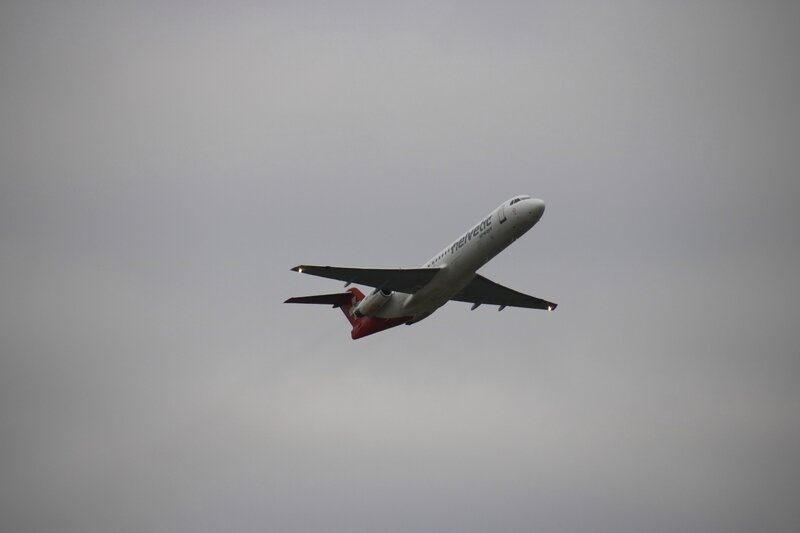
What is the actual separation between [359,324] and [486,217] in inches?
515

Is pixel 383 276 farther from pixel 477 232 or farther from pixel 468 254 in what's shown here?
pixel 477 232

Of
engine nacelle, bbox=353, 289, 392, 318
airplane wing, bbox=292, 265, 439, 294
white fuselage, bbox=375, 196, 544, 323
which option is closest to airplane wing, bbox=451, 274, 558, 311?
white fuselage, bbox=375, 196, 544, 323

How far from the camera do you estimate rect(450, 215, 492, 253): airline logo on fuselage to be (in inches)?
2495

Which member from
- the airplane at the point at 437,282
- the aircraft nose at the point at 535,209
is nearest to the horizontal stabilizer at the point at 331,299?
the airplane at the point at 437,282

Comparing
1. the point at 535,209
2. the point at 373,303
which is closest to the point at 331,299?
the point at 373,303

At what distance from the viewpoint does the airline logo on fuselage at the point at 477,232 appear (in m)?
63.4

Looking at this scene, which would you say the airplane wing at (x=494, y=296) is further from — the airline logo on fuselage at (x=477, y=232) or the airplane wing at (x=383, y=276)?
the airline logo on fuselage at (x=477, y=232)

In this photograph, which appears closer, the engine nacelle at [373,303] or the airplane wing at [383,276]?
the airplane wing at [383,276]

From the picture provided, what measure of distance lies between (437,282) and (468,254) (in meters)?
3.06

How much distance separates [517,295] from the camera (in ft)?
245

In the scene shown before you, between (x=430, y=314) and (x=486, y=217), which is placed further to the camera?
(x=430, y=314)

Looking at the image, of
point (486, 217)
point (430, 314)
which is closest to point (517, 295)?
point (430, 314)

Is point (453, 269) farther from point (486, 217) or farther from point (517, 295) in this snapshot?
point (517, 295)

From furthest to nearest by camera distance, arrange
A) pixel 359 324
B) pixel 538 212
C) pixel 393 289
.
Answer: pixel 359 324 → pixel 393 289 → pixel 538 212
